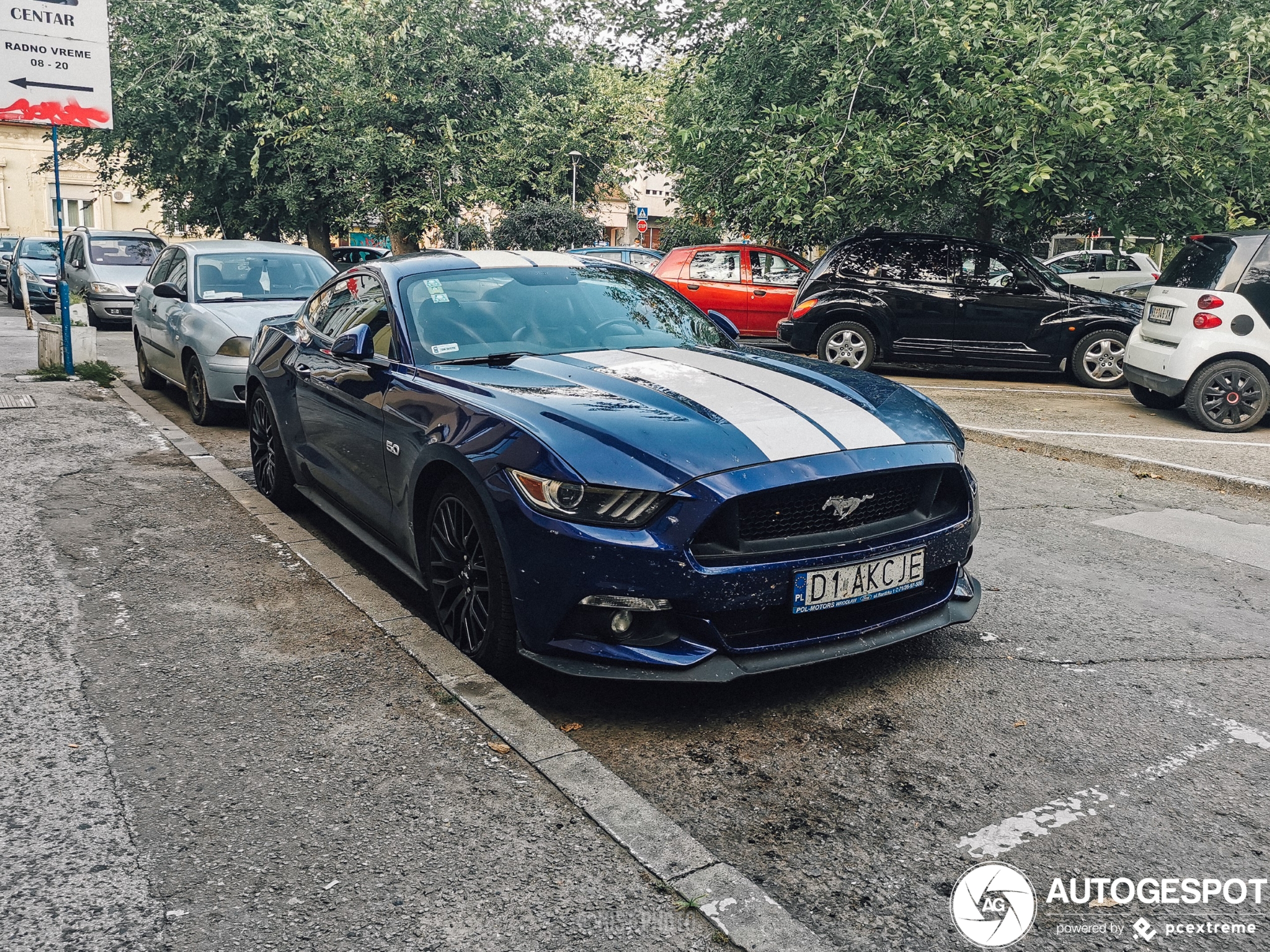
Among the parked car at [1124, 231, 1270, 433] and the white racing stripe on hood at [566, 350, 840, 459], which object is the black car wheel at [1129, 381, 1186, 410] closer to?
the parked car at [1124, 231, 1270, 433]

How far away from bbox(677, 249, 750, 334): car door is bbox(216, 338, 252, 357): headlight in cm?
950

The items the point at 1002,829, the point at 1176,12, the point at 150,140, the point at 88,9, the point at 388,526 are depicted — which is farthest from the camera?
the point at 150,140

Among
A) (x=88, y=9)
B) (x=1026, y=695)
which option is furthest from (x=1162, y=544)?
(x=88, y=9)

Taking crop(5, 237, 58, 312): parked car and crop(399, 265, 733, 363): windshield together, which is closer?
crop(399, 265, 733, 363): windshield

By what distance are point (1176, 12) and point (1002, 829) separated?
12998 mm

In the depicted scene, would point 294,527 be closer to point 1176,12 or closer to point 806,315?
point 806,315

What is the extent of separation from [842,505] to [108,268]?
63.3 ft

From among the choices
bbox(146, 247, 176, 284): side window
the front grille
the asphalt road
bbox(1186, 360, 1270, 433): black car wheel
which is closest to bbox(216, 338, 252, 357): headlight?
bbox(146, 247, 176, 284): side window

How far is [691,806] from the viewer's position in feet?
10.5

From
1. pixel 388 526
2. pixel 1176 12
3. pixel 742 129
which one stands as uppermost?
pixel 1176 12

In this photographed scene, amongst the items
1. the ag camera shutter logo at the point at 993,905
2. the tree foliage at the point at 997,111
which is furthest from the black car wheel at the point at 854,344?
the ag camera shutter logo at the point at 993,905

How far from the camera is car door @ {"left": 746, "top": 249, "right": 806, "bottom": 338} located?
17312 mm

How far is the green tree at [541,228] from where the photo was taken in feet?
109

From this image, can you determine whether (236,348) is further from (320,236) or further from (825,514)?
(320,236)
